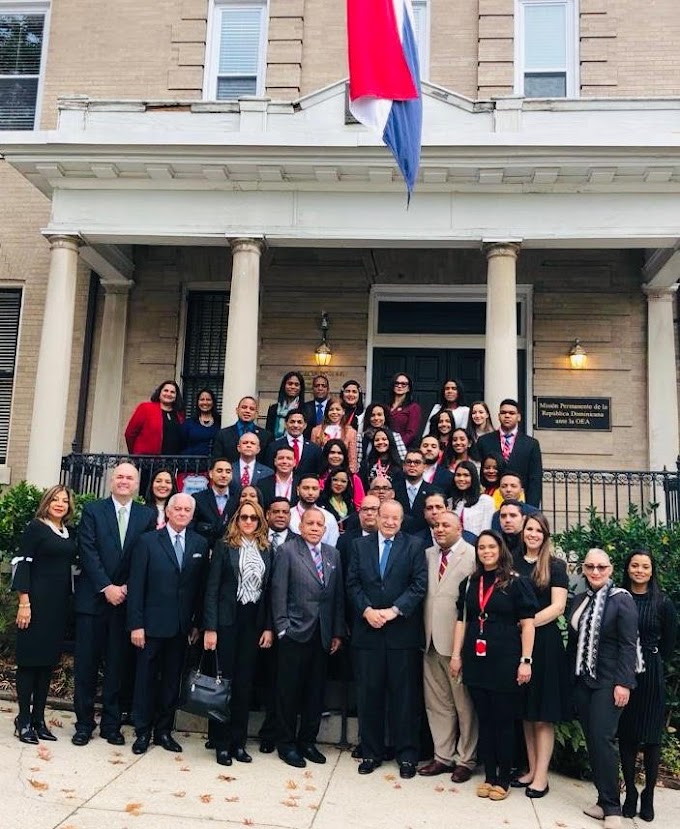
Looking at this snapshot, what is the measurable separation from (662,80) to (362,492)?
30.8ft

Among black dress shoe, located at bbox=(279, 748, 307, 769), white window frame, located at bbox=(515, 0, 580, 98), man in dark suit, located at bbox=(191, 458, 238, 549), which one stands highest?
white window frame, located at bbox=(515, 0, 580, 98)

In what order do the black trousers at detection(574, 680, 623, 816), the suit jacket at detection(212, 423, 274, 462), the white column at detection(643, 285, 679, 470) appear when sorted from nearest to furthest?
the black trousers at detection(574, 680, 623, 816) → the suit jacket at detection(212, 423, 274, 462) → the white column at detection(643, 285, 679, 470)

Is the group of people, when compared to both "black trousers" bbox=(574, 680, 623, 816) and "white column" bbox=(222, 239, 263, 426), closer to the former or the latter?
"black trousers" bbox=(574, 680, 623, 816)

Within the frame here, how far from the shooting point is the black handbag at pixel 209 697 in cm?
576

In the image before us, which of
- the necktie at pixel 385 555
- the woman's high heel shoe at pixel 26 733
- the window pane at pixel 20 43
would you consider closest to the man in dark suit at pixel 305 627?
the necktie at pixel 385 555

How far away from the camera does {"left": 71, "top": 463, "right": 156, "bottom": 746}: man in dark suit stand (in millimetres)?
6117

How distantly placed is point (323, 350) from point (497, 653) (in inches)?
308

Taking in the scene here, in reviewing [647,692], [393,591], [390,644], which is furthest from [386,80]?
[647,692]

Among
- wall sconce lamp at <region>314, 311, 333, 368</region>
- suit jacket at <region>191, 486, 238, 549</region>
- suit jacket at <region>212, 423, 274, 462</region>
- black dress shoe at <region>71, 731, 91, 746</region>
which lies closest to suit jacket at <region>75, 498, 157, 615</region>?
suit jacket at <region>191, 486, 238, 549</region>

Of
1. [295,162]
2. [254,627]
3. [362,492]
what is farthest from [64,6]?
[254,627]

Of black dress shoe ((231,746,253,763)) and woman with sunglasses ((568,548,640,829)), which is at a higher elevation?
woman with sunglasses ((568,548,640,829))

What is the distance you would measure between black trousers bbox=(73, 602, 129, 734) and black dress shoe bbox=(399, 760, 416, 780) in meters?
2.24

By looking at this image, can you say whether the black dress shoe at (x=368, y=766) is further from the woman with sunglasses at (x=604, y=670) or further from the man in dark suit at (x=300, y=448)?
the man in dark suit at (x=300, y=448)

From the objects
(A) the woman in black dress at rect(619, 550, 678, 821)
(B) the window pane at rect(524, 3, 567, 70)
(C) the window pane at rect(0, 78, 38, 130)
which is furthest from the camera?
(C) the window pane at rect(0, 78, 38, 130)
